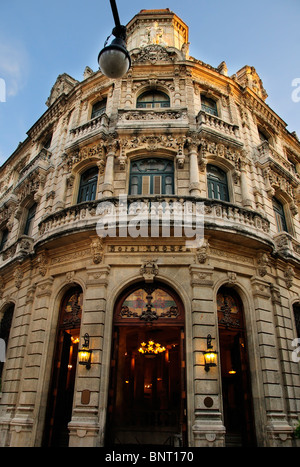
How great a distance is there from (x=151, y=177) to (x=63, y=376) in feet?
29.7

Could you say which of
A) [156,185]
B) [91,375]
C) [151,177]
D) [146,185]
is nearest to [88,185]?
[146,185]

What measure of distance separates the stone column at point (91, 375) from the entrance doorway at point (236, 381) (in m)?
4.46

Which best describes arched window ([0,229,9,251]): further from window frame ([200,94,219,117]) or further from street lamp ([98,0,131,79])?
street lamp ([98,0,131,79])

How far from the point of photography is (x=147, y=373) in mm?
17922

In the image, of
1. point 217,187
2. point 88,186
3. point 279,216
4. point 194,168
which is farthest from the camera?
point 279,216

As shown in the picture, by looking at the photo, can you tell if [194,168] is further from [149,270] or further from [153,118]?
[149,270]

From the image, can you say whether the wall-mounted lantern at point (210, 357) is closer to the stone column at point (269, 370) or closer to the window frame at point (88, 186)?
the stone column at point (269, 370)

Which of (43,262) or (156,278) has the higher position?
(43,262)

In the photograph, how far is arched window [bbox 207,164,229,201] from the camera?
1475 cm

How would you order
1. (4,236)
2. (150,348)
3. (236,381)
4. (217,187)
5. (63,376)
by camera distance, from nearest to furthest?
1. (63,376)
2. (236,381)
3. (217,187)
4. (150,348)
5. (4,236)

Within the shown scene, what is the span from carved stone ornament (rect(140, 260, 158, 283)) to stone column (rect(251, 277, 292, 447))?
13.2 feet

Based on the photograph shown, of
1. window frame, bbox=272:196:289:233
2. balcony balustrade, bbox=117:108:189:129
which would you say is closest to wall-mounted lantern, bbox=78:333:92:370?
balcony balustrade, bbox=117:108:189:129

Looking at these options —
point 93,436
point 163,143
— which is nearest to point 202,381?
point 93,436

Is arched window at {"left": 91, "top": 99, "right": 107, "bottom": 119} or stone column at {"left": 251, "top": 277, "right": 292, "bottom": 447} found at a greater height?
arched window at {"left": 91, "top": 99, "right": 107, "bottom": 119}
